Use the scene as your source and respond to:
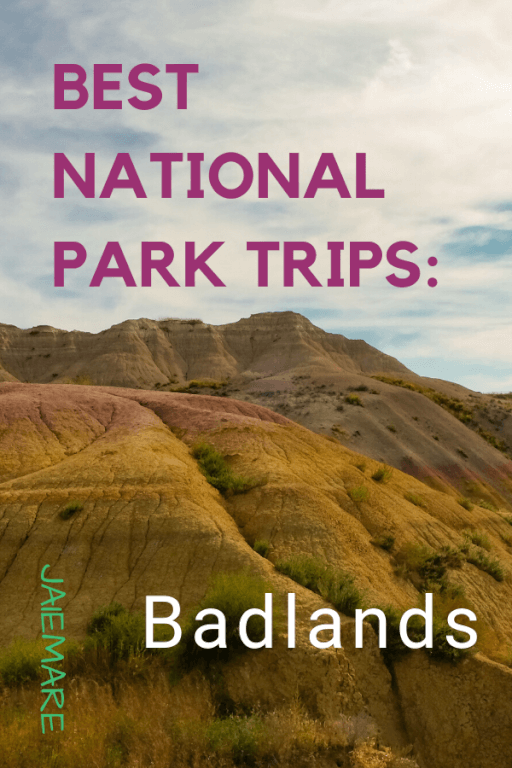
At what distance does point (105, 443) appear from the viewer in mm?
18422

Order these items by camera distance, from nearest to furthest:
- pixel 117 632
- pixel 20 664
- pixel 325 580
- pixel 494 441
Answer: pixel 20 664
pixel 117 632
pixel 325 580
pixel 494 441

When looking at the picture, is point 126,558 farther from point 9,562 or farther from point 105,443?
point 105,443

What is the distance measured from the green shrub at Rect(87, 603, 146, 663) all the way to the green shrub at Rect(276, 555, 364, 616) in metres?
3.33

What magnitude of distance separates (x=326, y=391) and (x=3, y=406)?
131 feet

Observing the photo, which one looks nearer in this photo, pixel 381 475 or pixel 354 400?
pixel 381 475

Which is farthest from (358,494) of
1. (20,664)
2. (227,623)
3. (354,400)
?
(354,400)

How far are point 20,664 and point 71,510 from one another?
480 centimetres

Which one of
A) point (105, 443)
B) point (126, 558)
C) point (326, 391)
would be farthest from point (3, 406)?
point (326, 391)

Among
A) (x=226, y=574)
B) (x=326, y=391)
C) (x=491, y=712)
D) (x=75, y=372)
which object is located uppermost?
(x=75, y=372)

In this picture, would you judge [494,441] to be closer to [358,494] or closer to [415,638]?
[358,494]

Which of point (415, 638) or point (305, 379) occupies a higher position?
point (305, 379)

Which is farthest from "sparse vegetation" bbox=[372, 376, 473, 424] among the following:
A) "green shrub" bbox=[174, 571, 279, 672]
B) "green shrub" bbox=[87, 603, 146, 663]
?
"green shrub" bbox=[87, 603, 146, 663]

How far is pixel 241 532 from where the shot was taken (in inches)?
581

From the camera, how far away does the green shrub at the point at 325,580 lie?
11.7 metres
